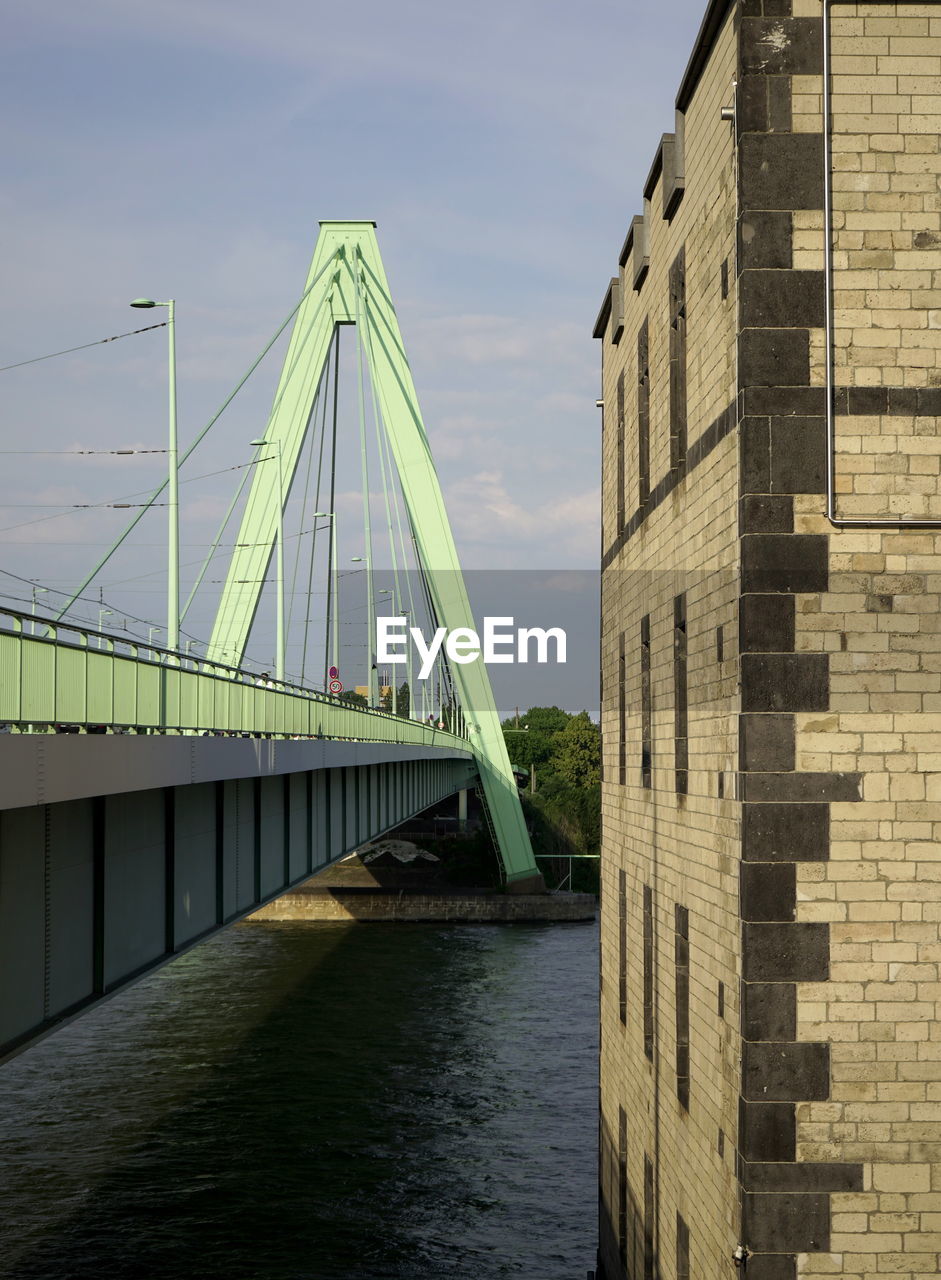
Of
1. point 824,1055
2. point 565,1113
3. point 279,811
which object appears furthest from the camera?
point 565,1113

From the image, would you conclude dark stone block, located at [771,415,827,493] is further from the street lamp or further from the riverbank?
the riverbank

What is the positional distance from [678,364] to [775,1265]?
8.61m

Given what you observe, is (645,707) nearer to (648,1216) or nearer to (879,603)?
(648,1216)

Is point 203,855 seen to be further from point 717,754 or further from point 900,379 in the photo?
point 900,379

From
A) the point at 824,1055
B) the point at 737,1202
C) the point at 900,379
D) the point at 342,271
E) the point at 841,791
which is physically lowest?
the point at 737,1202

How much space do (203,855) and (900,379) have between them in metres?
10.8

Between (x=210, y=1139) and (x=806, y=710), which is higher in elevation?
(x=806, y=710)

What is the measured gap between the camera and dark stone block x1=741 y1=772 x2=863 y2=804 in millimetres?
11758

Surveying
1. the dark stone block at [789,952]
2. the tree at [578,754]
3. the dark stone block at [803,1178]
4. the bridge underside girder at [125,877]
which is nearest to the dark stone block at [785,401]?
the dark stone block at [789,952]

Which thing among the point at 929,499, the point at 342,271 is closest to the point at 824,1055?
the point at 929,499

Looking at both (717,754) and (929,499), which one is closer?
(929,499)

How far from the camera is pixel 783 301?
472 inches

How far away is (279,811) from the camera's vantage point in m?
25.2

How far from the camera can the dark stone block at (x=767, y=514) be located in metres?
11.9
